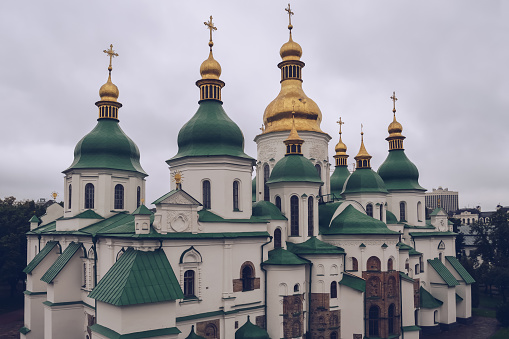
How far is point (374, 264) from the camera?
26.7m

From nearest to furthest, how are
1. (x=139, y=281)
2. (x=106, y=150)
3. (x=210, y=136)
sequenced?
(x=139, y=281)
(x=210, y=136)
(x=106, y=150)

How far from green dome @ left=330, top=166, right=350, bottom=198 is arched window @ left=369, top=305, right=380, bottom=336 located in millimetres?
13320

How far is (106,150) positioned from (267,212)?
40.0 feet

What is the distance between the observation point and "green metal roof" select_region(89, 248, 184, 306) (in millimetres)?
17609

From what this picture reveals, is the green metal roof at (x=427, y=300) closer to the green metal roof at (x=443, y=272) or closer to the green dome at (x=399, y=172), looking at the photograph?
the green metal roof at (x=443, y=272)

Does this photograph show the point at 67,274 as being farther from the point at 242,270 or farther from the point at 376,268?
the point at 376,268

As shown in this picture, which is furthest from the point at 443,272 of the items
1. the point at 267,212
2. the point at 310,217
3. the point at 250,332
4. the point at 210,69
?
the point at 210,69

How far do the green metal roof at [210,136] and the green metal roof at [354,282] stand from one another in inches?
390

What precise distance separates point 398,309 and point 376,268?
3342 millimetres

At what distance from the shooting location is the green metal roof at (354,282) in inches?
998

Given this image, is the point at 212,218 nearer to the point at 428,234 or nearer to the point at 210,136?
the point at 210,136

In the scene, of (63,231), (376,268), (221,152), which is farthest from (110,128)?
(376,268)

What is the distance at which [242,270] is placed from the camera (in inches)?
913

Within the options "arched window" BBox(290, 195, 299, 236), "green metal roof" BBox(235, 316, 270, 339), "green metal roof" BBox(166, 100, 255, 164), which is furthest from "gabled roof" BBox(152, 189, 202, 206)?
"arched window" BBox(290, 195, 299, 236)
